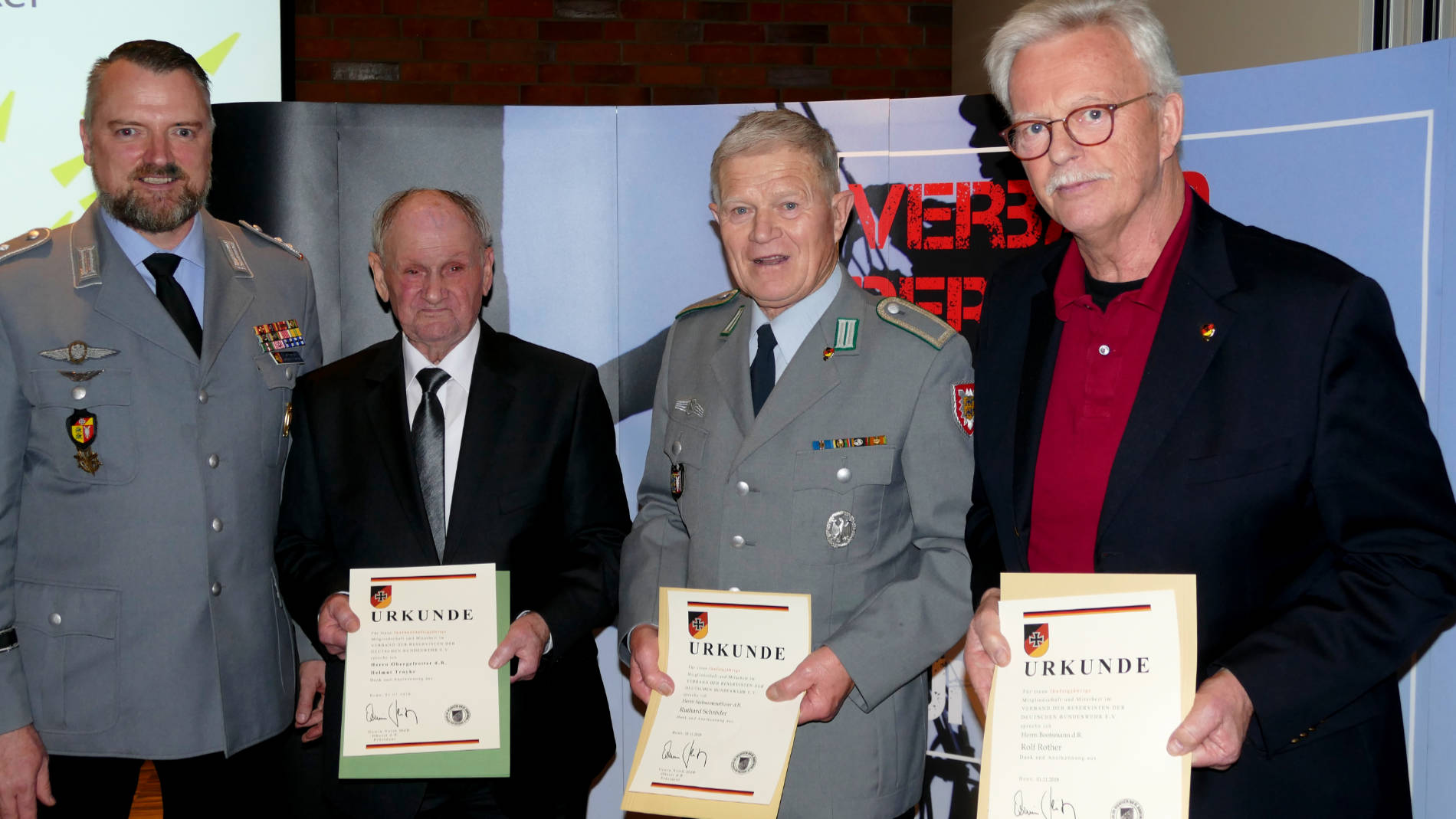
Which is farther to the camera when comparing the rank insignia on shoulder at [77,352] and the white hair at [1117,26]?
the rank insignia on shoulder at [77,352]

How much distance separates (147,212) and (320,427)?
1.89 feet

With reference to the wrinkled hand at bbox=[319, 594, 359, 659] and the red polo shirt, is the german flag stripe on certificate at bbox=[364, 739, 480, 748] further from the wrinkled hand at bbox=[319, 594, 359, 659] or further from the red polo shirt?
the red polo shirt

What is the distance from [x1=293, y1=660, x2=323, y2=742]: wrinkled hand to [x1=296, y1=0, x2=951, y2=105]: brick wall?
3.34m

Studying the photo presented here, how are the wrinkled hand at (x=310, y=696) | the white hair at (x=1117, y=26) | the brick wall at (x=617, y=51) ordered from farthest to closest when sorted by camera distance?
the brick wall at (x=617, y=51)
the wrinkled hand at (x=310, y=696)
the white hair at (x=1117, y=26)

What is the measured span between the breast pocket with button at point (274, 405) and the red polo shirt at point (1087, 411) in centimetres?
164

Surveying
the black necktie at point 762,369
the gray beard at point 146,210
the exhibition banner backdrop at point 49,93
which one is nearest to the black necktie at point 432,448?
the gray beard at point 146,210

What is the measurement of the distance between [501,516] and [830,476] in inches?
29.1

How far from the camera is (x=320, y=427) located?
2.31 m

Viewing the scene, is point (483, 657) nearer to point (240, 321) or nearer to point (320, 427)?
point (320, 427)

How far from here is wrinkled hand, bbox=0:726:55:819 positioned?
6.77 feet

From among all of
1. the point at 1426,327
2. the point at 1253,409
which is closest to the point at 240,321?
the point at 1253,409
